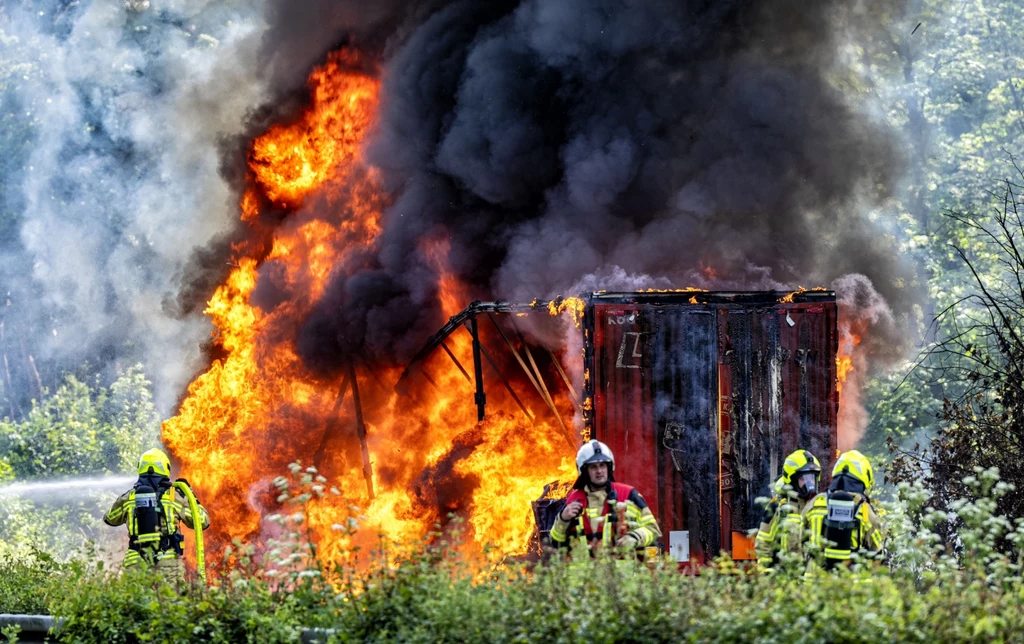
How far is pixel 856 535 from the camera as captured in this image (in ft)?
26.7

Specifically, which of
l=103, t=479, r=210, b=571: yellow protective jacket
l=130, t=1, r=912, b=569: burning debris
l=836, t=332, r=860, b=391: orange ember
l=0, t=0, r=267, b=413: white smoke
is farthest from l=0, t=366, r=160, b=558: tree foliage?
l=836, t=332, r=860, b=391: orange ember

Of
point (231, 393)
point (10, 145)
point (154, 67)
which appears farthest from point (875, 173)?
point (10, 145)

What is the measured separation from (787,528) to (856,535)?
1.49ft

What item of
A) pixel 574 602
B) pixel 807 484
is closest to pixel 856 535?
pixel 807 484

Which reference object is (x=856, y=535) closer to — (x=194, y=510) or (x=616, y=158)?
(x=194, y=510)

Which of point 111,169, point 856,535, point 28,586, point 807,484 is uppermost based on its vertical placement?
point 111,169

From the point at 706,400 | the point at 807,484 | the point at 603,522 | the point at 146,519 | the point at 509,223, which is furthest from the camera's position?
the point at 509,223

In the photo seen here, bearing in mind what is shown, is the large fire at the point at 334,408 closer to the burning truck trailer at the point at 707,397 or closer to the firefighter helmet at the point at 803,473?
the burning truck trailer at the point at 707,397

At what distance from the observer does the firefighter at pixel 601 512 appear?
827cm

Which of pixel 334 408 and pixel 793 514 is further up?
pixel 334 408

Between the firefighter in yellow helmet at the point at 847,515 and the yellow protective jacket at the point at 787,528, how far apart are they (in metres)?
0.07

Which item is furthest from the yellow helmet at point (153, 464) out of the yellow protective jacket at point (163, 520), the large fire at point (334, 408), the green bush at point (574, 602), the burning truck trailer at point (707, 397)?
the burning truck trailer at point (707, 397)

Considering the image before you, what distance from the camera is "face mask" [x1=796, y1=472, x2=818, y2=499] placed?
341 inches

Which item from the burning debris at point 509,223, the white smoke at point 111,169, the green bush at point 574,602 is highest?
the white smoke at point 111,169
